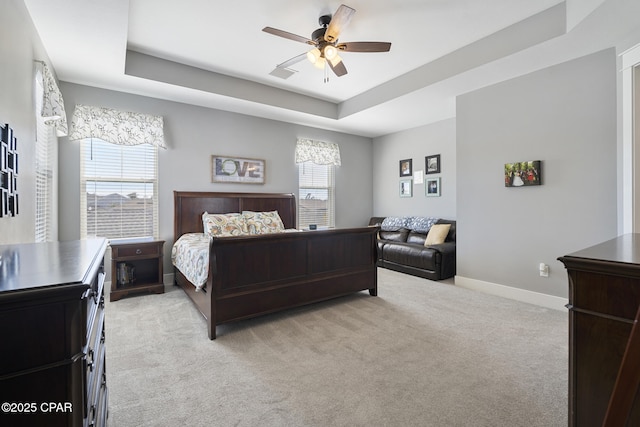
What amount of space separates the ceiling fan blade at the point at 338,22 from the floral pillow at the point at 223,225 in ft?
8.75

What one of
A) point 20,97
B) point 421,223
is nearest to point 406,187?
point 421,223

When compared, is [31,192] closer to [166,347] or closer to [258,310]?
[166,347]

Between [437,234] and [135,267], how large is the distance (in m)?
4.55

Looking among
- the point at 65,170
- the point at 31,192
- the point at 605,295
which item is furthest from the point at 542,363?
the point at 65,170

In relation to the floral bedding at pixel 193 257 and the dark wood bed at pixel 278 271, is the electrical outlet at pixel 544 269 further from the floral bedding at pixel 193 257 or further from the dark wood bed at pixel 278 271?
the floral bedding at pixel 193 257

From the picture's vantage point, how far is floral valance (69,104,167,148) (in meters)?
3.72

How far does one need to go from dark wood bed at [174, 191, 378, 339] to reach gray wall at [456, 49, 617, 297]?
1.55m

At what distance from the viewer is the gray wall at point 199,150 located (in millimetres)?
3770

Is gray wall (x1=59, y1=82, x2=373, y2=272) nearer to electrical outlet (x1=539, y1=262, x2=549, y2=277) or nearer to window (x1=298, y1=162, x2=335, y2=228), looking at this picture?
window (x1=298, y1=162, x2=335, y2=228)

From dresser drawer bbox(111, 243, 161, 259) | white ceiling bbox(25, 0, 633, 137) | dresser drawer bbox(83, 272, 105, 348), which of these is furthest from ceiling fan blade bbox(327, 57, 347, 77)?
dresser drawer bbox(111, 243, 161, 259)

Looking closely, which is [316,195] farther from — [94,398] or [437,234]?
[94,398]

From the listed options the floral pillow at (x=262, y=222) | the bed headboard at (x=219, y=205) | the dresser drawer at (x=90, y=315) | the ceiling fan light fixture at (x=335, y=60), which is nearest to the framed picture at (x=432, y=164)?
the bed headboard at (x=219, y=205)

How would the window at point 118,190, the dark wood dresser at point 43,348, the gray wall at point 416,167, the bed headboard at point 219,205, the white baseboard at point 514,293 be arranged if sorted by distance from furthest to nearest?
the gray wall at point 416,167
the bed headboard at point 219,205
the window at point 118,190
the white baseboard at point 514,293
the dark wood dresser at point 43,348

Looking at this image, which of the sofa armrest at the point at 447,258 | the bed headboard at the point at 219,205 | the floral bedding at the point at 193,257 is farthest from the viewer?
the sofa armrest at the point at 447,258
